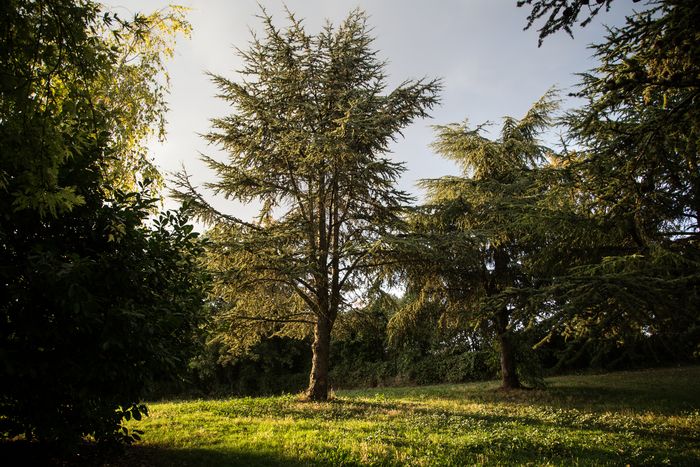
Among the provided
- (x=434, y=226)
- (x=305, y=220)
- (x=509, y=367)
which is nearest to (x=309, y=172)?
(x=305, y=220)

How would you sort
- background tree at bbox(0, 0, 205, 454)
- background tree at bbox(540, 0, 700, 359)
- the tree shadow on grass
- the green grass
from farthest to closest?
1. the green grass
2. the tree shadow on grass
3. background tree at bbox(540, 0, 700, 359)
4. background tree at bbox(0, 0, 205, 454)

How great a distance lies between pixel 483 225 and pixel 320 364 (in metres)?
7.70

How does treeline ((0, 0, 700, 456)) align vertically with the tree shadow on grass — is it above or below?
above

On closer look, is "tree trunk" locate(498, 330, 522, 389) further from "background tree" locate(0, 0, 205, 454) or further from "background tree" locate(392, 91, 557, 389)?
"background tree" locate(0, 0, 205, 454)

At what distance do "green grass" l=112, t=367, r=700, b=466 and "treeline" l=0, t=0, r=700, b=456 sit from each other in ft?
5.08

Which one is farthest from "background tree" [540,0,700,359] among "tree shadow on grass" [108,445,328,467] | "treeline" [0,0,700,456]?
"tree shadow on grass" [108,445,328,467]

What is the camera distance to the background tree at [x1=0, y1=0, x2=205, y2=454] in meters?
3.61

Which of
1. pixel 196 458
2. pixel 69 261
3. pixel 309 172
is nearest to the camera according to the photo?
pixel 69 261

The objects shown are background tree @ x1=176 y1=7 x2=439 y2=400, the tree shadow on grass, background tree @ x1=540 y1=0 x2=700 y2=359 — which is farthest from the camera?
background tree @ x1=176 y1=7 x2=439 y2=400

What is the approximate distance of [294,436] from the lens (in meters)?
7.53

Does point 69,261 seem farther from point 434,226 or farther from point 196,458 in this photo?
point 434,226

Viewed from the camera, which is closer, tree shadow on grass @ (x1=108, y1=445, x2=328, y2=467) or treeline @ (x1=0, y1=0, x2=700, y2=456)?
treeline @ (x1=0, y1=0, x2=700, y2=456)

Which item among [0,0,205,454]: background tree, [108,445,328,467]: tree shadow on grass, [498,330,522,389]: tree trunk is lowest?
[108,445,328,467]: tree shadow on grass

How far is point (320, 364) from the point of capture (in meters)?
13.4
